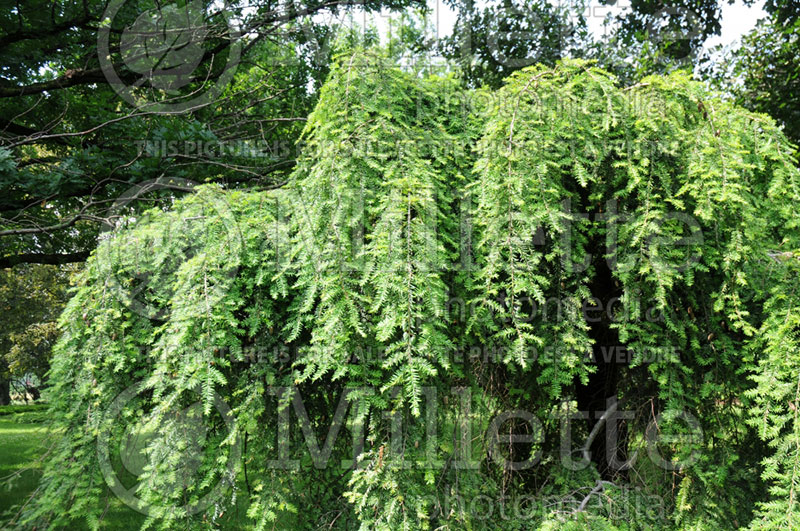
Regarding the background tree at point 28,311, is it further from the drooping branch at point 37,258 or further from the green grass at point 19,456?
the drooping branch at point 37,258

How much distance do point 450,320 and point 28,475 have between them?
337cm

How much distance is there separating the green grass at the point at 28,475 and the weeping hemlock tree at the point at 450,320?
0.59 ft

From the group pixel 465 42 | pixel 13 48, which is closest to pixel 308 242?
pixel 13 48

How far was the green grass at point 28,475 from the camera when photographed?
9.54 ft

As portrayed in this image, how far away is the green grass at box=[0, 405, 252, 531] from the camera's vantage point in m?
2.91

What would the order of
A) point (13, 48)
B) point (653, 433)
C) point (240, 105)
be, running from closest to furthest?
point (653, 433), point (13, 48), point (240, 105)

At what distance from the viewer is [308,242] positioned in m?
2.38

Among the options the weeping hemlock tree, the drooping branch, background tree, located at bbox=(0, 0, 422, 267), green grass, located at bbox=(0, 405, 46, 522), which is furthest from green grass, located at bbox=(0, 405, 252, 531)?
the drooping branch

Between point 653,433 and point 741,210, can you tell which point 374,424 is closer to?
point 653,433

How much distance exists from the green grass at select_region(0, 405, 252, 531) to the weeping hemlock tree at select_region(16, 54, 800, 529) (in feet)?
0.59

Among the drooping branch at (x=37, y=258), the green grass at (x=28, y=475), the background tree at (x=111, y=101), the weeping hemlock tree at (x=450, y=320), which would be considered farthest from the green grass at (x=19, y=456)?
the drooping branch at (x=37, y=258)

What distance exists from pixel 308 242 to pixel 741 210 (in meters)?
2.09

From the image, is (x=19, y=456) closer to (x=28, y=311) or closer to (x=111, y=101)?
(x=111, y=101)

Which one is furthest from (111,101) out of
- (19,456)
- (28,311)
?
(28,311)
